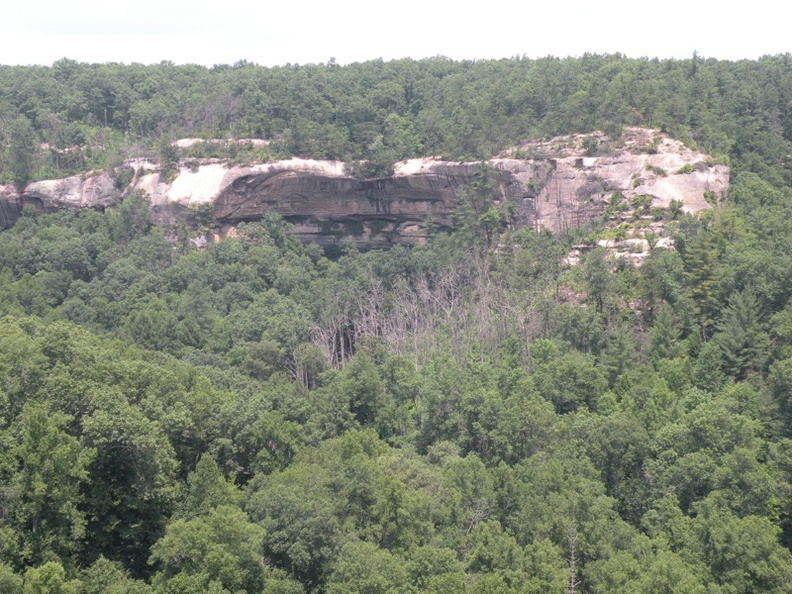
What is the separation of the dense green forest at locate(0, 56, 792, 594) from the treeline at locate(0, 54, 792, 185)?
1.08ft

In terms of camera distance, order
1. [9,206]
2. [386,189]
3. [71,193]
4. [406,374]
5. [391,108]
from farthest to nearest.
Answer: [391,108], [9,206], [71,193], [386,189], [406,374]

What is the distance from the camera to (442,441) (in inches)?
1535

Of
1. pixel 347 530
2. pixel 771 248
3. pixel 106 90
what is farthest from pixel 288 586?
pixel 106 90

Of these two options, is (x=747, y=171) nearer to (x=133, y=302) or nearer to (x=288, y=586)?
(x=133, y=302)

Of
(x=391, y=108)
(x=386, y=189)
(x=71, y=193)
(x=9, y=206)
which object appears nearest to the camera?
(x=386, y=189)

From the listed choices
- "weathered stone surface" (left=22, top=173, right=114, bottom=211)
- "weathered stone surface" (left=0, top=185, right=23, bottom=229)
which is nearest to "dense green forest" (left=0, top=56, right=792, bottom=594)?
"weathered stone surface" (left=0, top=185, right=23, bottom=229)

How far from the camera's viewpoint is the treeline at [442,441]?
2620cm

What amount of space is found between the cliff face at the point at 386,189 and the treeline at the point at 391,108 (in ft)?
5.80

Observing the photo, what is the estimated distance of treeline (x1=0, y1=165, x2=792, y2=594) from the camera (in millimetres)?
26203

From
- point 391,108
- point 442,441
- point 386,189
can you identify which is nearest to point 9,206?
point 386,189

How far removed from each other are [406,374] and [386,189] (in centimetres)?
3252

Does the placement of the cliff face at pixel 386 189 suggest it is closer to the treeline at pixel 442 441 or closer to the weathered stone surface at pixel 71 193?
the weathered stone surface at pixel 71 193

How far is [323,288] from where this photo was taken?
64.6m

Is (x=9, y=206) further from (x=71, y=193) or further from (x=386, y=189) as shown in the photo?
(x=386, y=189)
